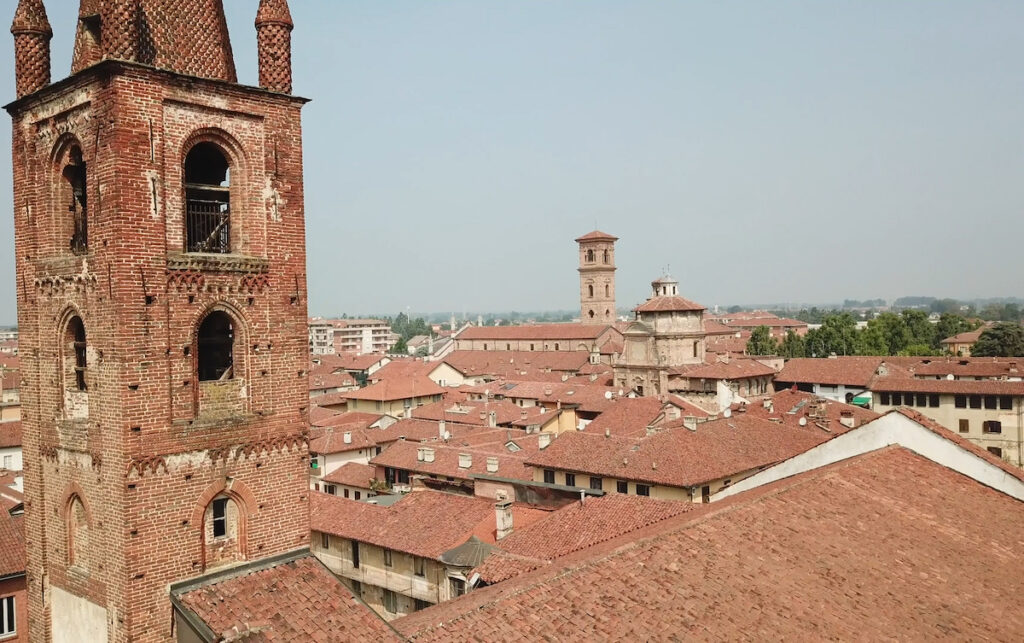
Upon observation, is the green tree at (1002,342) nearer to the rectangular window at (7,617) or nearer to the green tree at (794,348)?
the green tree at (794,348)

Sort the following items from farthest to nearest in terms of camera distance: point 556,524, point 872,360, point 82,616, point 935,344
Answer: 1. point 935,344
2. point 872,360
3. point 556,524
4. point 82,616

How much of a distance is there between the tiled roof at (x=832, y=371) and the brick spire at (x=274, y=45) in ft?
207

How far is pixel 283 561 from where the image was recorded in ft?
51.5

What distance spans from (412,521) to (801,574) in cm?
2018

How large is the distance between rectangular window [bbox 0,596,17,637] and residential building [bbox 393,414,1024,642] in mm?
13909

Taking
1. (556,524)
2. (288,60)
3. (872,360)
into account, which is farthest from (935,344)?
(288,60)

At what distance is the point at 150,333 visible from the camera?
48.0 feet

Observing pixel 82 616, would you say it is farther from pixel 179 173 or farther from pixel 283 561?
pixel 179 173

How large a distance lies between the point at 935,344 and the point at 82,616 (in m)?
128

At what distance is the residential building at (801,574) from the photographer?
1316cm

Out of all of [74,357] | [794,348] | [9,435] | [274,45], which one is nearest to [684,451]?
[274,45]

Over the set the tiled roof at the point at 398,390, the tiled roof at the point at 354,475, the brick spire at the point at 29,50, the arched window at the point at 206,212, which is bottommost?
the tiled roof at the point at 354,475

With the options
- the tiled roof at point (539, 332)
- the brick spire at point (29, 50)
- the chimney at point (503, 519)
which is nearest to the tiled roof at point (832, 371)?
the tiled roof at point (539, 332)

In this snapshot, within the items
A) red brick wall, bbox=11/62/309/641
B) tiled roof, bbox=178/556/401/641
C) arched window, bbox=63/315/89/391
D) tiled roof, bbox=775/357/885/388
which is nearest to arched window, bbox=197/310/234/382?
red brick wall, bbox=11/62/309/641
